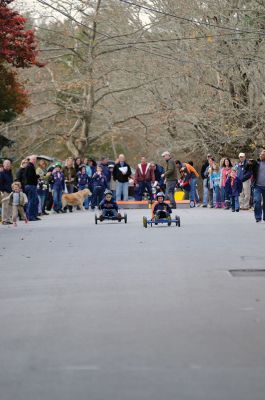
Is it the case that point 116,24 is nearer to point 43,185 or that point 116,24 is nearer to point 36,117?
point 36,117

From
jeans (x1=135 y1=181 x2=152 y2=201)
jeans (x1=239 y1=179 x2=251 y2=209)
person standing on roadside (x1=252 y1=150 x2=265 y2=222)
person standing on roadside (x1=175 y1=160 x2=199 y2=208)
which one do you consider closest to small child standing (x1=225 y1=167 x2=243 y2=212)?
jeans (x1=239 y1=179 x2=251 y2=209)

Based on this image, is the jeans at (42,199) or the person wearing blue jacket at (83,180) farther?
the person wearing blue jacket at (83,180)

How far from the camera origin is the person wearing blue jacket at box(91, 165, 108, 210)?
4546cm

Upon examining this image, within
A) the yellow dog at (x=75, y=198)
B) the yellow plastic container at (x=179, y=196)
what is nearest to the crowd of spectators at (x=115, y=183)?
the yellow dog at (x=75, y=198)

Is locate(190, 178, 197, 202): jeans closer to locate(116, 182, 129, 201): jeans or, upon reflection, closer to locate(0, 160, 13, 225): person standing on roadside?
locate(116, 182, 129, 201): jeans

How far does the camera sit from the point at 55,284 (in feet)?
47.4

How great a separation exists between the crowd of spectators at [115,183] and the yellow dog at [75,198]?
0.19 m

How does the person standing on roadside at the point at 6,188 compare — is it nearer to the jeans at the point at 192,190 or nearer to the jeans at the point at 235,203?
the jeans at the point at 235,203

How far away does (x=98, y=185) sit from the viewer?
4550cm

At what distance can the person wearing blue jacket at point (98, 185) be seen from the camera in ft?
149

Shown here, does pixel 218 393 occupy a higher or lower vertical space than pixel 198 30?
lower

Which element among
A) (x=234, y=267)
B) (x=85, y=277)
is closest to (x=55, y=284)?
(x=85, y=277)

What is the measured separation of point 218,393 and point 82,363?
57.7 inches

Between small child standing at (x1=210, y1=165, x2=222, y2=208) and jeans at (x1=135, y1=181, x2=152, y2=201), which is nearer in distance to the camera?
small child standing at (x1=210, y1=165, x2=222, y2=208)
